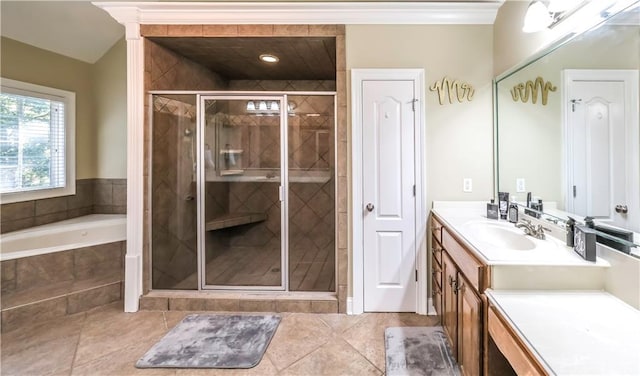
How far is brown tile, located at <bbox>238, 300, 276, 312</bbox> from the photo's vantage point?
8.10ft

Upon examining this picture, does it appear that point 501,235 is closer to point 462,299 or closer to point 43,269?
point 462,299

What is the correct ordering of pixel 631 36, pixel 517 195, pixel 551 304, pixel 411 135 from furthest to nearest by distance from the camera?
1. pixel 411 135
2. pixel 517 195
3. pixel 631 36
4. pixel 551 304

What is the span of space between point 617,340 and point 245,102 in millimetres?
2795

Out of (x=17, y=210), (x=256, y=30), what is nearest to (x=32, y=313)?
(x=17, y=210)

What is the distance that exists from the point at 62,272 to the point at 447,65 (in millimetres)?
3855

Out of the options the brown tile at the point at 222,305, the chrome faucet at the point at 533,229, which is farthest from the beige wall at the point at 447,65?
the brown tile at the point at 222,305

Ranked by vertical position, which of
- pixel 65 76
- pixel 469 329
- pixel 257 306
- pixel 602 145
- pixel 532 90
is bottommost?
pixel 257 306

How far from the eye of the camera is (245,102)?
9.03 feet

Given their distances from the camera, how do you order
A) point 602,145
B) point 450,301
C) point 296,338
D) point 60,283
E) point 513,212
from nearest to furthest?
point 602,145 → point 450,301 → point 513,212 → point 296,338 → point 60,283

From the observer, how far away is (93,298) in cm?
249

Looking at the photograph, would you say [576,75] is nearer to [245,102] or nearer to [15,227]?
[245,102]

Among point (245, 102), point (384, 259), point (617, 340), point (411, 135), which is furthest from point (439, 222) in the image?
point (245, 102)

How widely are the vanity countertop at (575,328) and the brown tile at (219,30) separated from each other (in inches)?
104

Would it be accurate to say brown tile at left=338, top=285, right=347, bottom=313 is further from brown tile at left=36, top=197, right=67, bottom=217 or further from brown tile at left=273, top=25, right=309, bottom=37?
brown tile at left=36, top=197, right=67, bottom=217
